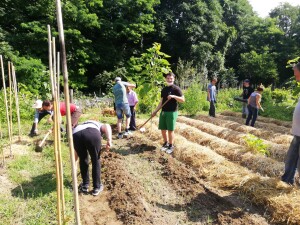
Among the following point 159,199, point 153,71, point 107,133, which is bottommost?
point 159,199

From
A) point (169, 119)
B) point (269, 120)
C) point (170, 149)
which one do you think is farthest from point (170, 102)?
point (269, 120)

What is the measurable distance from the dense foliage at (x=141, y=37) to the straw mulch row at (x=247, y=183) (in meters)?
A: 8.80

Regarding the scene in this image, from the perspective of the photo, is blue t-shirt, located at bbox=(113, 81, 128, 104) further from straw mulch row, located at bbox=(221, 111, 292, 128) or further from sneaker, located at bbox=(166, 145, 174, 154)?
straw mulch row, located at bbox=(221, 111, 292, 128)

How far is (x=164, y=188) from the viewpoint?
14.0 ft

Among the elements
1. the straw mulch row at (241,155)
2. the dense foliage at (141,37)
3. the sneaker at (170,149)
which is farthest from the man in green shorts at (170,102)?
the dense foliage at (141,37)

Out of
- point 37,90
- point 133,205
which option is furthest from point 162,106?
point 37,90

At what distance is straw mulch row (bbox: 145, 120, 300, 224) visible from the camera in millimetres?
3404

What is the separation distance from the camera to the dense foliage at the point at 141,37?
1533 cm

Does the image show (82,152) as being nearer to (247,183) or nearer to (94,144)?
(94,144)

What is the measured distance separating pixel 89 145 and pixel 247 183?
8.04 feet

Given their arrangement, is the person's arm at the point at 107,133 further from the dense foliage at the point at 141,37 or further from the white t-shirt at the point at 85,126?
the dense foliage at the point at 141,37

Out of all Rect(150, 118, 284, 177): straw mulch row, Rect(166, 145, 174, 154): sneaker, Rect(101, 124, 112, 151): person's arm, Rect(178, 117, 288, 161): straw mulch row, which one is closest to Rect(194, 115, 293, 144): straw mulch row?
Rect(178, 117, 288, 161): straw mulch row

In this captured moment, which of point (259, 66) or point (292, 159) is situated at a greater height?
Result: point (259, 66)

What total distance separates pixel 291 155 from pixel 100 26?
55.2ft
